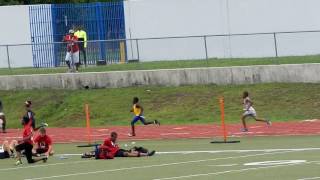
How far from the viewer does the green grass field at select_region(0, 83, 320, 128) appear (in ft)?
119

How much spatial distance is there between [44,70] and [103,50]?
10.4ft

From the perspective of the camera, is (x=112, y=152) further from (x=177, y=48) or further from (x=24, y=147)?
(x=177, y=48)

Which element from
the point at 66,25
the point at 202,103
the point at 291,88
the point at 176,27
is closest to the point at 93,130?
the point at 202,103

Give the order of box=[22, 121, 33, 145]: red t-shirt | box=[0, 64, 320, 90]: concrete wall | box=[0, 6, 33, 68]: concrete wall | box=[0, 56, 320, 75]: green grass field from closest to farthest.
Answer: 1. box=[22, 121, 33, 145]: red t-shirt
2. box=[0, 64, 320, 90]: concrete wall
3. box=[0, 56, 320, 75]: green grass field
4. box=[0, 6, 33, 68]: concrete wall

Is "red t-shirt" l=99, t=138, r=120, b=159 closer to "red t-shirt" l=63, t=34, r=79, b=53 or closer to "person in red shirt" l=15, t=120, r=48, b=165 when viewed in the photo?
"person in red shirt" l=15, t=120, r=48, b=165

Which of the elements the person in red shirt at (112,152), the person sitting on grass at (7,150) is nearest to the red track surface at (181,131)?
the person sitting on grass at (7,150)

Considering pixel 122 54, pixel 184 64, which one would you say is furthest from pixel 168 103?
pixel 122 54

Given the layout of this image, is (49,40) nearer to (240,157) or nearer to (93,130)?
(93,130)

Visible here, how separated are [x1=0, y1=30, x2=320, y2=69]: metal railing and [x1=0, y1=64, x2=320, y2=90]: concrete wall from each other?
0.74 metres

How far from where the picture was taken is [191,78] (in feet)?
132

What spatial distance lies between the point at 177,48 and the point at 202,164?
1774 cm

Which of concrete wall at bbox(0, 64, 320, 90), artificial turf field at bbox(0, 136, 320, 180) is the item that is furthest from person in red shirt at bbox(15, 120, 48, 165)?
concrete wall at bbox(0, 64, 320, 90)

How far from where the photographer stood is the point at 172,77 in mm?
40531

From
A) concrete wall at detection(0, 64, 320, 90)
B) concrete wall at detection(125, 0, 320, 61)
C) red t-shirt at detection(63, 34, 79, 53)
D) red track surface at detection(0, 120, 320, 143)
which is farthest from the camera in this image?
red t-shirt at detection(63, 34, 79, 53)
